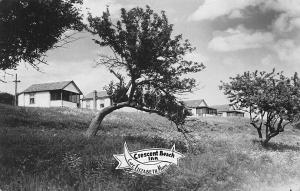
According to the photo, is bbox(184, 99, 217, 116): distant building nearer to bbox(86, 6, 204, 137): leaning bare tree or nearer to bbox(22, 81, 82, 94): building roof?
bbox(22, 81, 82, 94): building roof

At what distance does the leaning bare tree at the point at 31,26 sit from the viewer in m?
15.6

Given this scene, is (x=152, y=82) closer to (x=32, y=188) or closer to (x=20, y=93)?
(x=32, y=188)

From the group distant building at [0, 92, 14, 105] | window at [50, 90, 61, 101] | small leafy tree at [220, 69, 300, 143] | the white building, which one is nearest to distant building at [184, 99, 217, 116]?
the white building

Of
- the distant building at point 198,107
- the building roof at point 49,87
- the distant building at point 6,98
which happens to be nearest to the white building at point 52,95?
the building roof at point 49,87

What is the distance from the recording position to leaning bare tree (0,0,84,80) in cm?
1565

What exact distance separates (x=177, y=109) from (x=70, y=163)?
9134 mm

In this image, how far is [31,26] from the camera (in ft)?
53.7

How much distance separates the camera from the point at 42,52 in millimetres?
18359

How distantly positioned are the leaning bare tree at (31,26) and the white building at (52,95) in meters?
43.5

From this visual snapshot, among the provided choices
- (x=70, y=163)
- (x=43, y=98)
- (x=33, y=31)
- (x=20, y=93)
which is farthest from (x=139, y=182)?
(x=20, y=93)

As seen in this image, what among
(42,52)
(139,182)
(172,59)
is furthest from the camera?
(172,59)

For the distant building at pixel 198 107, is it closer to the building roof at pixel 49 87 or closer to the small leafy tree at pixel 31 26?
the building roof at pixel 49 87

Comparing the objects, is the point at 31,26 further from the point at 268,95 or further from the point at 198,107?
the point at 198,107

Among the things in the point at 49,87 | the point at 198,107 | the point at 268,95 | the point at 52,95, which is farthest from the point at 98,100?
the point at 268,95
